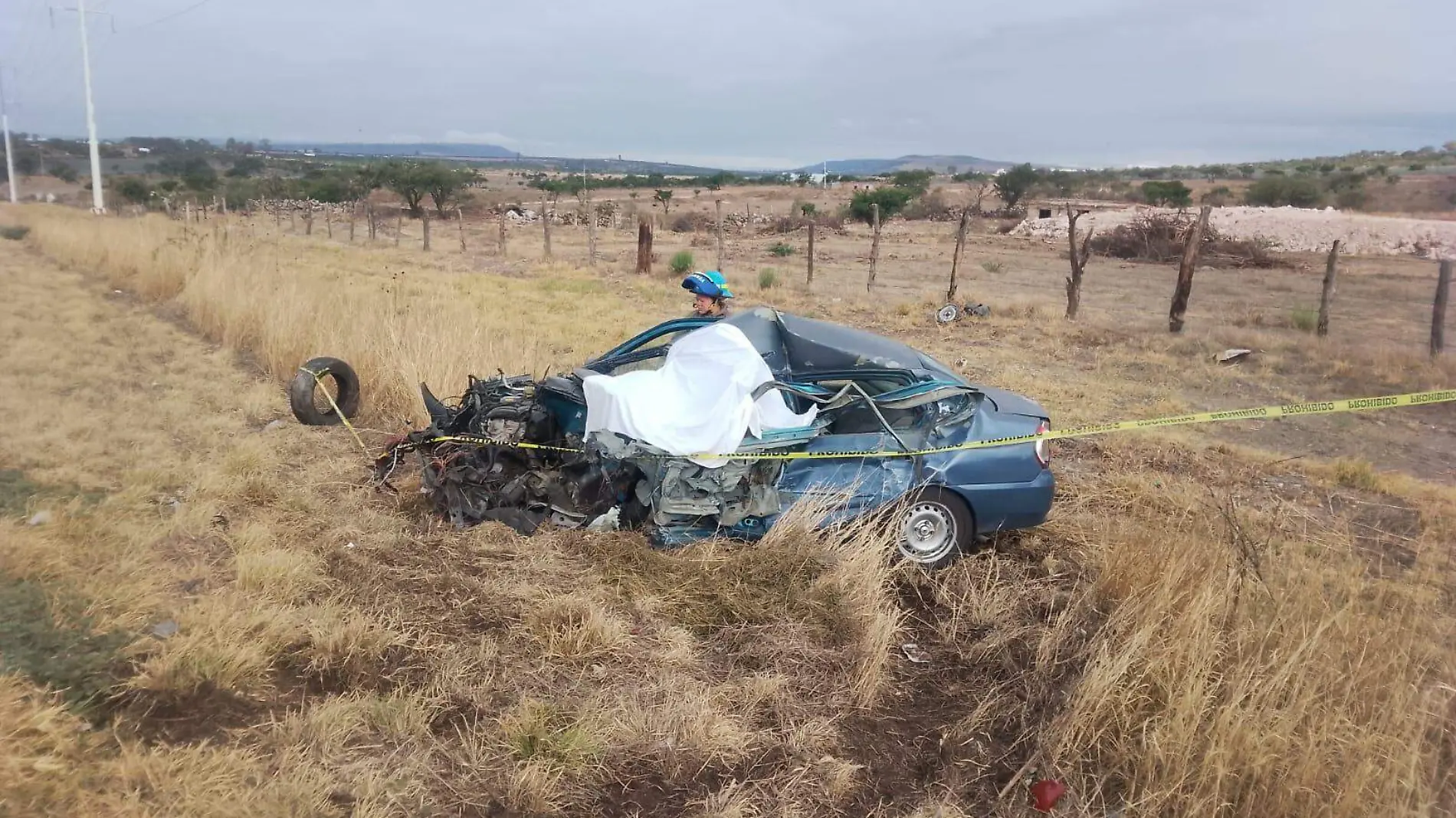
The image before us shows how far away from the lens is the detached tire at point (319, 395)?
694 centimetres

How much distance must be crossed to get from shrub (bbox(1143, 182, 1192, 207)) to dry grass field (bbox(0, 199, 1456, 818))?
148ft

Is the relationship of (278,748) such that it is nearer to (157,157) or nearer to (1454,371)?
(1454,371)

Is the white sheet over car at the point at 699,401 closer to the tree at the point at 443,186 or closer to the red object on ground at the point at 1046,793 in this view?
the red object on ground at the point at 1046,793

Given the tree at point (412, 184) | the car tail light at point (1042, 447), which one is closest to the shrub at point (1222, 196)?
the tree at point (412, 184)

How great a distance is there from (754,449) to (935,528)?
1.11 metres

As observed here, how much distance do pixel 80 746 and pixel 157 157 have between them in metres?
105

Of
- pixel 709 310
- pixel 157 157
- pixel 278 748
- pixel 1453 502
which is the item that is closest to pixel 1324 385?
pixel 1453 502

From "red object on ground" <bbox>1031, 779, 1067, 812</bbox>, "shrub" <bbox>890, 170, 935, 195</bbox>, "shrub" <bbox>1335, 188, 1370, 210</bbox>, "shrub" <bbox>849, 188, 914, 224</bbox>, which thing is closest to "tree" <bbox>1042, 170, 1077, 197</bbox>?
"shrub" <bbox>890, 170, 935, 195</bbox>

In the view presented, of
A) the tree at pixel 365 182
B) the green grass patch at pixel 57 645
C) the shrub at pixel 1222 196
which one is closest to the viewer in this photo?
the green grass patch at pixel 57 645

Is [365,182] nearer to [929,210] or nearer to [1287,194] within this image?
[929,210]

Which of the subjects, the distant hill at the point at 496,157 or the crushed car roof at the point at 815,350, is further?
the distant hill at the point at 496,157

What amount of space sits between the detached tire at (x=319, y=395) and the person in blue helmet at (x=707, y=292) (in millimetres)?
2953

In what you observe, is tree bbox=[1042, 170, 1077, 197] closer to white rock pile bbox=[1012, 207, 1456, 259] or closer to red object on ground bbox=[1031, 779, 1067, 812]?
white rock pile bbox=[1012, 207, 1456, 259]

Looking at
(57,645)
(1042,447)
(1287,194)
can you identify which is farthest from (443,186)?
(57,645)
